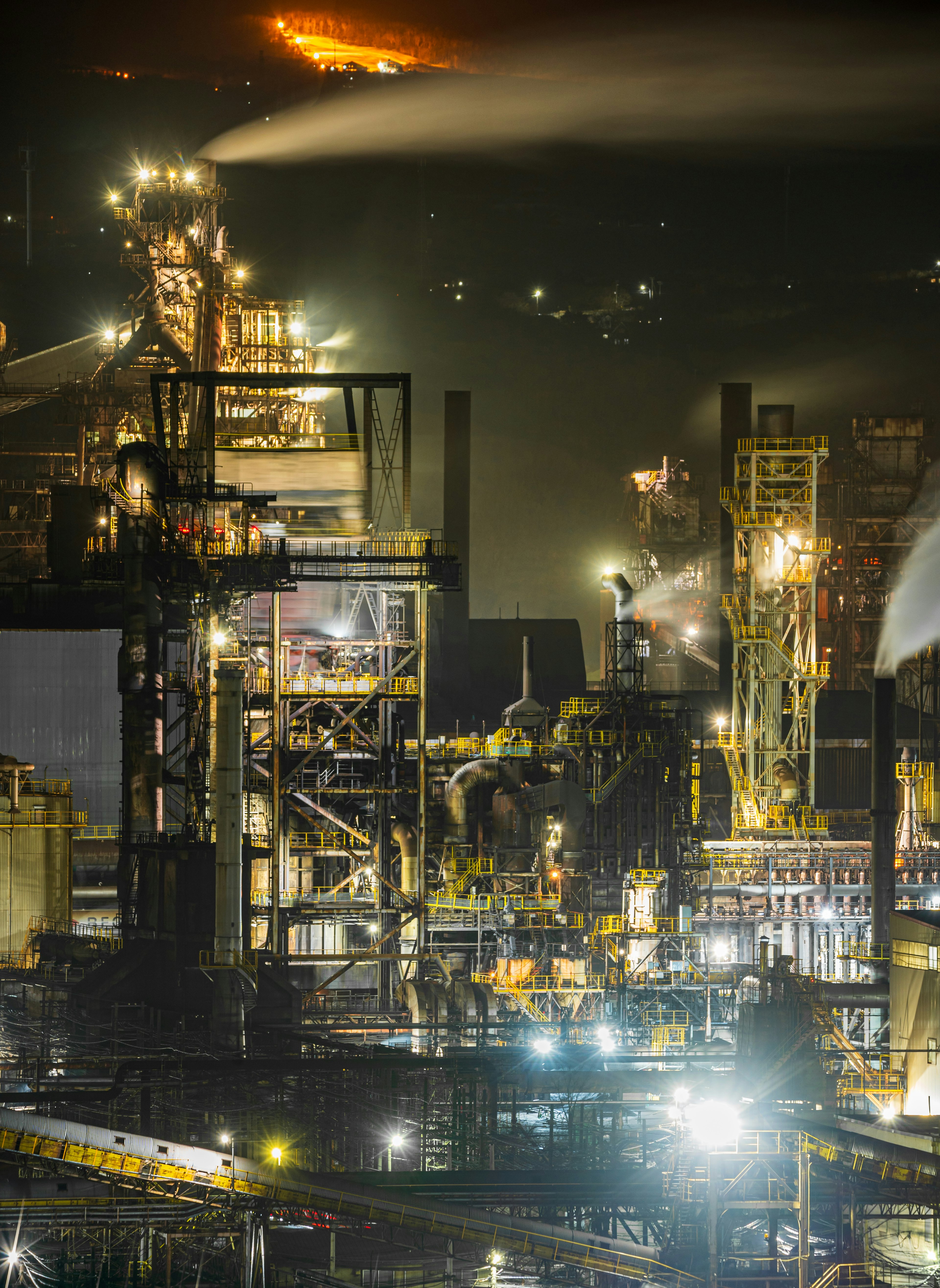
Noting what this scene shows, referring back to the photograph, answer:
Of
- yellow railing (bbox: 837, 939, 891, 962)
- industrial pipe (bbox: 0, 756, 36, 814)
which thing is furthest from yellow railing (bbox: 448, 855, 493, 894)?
industrial pipe (bbox: 0, 756, 36, 814)

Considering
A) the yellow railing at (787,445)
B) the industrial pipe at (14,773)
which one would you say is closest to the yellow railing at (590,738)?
the industrial pipe at (14,773)

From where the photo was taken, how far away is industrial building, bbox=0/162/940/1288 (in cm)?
1769

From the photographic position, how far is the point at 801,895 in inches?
1345

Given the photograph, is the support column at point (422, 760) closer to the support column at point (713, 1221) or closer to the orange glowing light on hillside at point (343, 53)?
the support column at point (713, 1221)

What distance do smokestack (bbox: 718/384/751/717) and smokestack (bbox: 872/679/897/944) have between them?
15.5 m

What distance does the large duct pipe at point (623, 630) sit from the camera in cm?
3262

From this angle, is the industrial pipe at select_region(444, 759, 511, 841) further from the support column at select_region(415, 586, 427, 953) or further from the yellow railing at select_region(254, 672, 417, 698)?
the yellow railing at select_region(254, 672, 417, 698)

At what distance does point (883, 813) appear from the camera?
2934cm

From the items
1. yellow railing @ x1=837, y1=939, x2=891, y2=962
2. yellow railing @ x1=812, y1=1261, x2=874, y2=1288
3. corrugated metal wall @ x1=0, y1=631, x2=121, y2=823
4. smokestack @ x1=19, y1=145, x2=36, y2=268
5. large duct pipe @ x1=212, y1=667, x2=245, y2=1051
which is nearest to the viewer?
yellow railing @ x1=812, y1=1261, x2=874, y2=1288

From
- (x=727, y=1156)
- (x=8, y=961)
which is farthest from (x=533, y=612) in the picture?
(x=727, y=1156)

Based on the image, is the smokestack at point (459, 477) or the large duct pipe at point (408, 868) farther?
the smokestack at point (459, 477)

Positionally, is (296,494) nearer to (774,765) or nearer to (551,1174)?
(774,765)

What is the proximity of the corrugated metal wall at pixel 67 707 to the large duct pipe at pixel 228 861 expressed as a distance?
1000 centimetres

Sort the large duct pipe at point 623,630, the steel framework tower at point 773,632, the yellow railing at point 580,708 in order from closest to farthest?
1. the large duct pipe at point 623,630
2. the yellow railing at point 580,708
3. the steel framework tower at point 773,632
